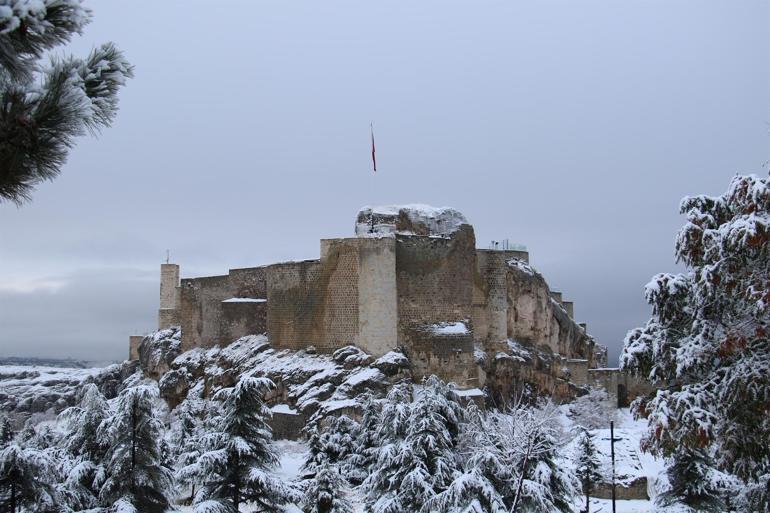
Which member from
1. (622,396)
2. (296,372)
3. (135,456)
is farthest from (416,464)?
(622,396)

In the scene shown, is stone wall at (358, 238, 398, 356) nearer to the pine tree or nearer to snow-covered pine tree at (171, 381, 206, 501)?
snow-covered pine tree at (171, 381, 206, 501)

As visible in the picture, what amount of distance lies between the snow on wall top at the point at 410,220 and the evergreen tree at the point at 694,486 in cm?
1999

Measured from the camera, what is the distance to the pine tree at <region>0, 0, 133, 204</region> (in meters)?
4.23

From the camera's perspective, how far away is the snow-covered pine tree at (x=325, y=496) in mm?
18625

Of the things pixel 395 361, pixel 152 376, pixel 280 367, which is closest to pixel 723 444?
pixel 395 361

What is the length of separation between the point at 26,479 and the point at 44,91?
11344mm

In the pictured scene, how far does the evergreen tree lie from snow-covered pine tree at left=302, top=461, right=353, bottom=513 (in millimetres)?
7495

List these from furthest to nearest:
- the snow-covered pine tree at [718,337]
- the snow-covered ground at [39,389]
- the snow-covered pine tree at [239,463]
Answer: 1. the snow-covered ground at [39,389]
2. the snow-covered pine tree at [239,463]
3. the snow-covered pine tree at [718,337]

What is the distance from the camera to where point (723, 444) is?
11625mm

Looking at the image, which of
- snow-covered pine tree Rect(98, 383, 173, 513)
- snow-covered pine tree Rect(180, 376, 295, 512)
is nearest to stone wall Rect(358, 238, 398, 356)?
snow-covered pine tree Rect(180, 376, 295, 512)

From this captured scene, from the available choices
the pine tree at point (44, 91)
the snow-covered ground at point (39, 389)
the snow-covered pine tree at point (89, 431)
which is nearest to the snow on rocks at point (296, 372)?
the snow-covered pine tree at point (89, 431)

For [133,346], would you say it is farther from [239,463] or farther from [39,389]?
[239,463]

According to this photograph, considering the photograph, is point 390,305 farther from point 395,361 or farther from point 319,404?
point 319,404

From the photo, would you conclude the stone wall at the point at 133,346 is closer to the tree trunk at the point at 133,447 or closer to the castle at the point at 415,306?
the castle at the point at 415,306
